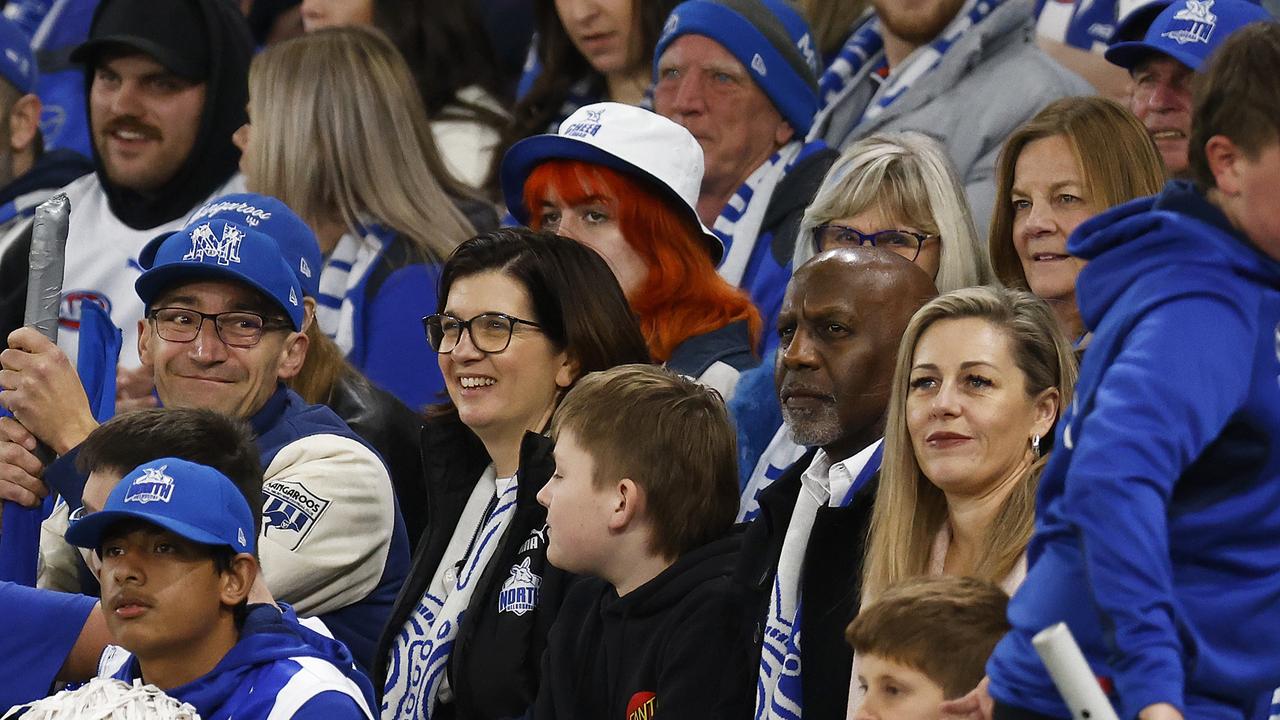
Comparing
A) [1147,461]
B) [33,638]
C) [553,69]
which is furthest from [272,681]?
[553,69]

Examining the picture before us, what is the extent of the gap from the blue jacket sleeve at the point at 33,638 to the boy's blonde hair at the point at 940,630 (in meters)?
1.82

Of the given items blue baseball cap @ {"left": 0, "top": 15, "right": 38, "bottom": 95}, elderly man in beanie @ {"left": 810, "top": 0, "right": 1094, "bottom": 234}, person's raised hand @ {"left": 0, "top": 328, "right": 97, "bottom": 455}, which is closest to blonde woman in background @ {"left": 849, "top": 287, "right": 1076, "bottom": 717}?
elderly man in beanie @ {"left": 810, "top": 0, "right": 1094, "bottom": 234}

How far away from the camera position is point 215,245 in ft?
17.9

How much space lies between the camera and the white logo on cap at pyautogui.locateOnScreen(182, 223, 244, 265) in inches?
214

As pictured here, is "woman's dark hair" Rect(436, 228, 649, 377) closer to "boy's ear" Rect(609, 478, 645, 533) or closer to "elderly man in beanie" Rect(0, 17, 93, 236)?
"boy's ear" Rect(609, 478, 645, 533)

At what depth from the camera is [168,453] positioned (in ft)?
14.8

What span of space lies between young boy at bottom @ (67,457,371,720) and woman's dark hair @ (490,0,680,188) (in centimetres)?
364

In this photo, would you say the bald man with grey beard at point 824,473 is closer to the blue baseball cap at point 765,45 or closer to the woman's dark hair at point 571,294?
the woman's dark hair at point 571,294

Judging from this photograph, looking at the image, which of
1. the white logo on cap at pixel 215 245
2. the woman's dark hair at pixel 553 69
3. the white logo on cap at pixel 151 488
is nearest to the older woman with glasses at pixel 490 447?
the white logo on cap at pixel 215 245

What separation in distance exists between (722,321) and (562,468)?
3.82 ft

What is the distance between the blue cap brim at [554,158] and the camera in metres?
5.80

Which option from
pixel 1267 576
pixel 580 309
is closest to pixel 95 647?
pixel 580 309

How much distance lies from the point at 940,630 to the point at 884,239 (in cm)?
192

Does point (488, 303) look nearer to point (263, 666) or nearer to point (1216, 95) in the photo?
point (263, 666)
